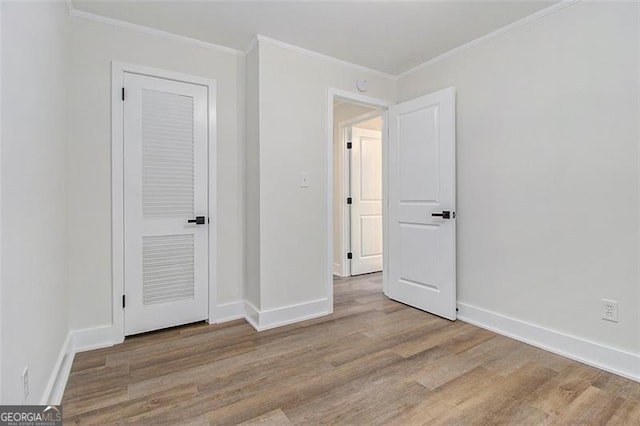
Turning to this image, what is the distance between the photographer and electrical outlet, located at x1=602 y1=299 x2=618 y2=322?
6.57ft

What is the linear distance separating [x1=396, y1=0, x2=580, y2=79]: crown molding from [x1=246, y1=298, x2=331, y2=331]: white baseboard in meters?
2.47

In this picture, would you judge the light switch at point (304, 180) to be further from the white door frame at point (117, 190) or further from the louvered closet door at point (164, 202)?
the white door frame at point (117, 190)

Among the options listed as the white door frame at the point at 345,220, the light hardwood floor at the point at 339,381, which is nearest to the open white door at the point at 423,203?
the light hardwood floor at the point at 339,381

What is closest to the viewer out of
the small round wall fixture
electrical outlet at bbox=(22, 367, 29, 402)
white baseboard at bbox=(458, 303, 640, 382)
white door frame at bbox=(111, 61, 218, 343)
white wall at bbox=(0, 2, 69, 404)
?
white wall at bbox=(0, 2, 69, 404)

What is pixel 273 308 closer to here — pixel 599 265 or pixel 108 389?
pixel 108 389

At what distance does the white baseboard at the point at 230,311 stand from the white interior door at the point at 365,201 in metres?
1.98

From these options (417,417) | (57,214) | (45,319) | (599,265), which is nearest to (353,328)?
(417,417)

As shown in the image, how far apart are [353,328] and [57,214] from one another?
2.22 metres

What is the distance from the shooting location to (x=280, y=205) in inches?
110

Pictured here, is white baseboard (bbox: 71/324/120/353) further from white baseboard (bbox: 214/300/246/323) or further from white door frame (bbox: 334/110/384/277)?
white door frame (bbox: 334/110/384/277)

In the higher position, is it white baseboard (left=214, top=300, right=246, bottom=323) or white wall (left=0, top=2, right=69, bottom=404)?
white wall (left=0, top=2, right=69, bottom=404)

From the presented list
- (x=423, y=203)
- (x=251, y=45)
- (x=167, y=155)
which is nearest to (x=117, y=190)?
(x=167, y=155)

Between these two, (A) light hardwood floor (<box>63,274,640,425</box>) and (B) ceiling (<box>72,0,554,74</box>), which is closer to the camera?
(A) light hardwood floor (<box>63,274,640,425</box>)

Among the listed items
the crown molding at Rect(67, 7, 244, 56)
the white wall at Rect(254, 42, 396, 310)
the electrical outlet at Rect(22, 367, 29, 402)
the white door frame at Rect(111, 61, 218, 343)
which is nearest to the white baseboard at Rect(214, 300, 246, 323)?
the white wall at Rect(254, 42, 396, 310)
